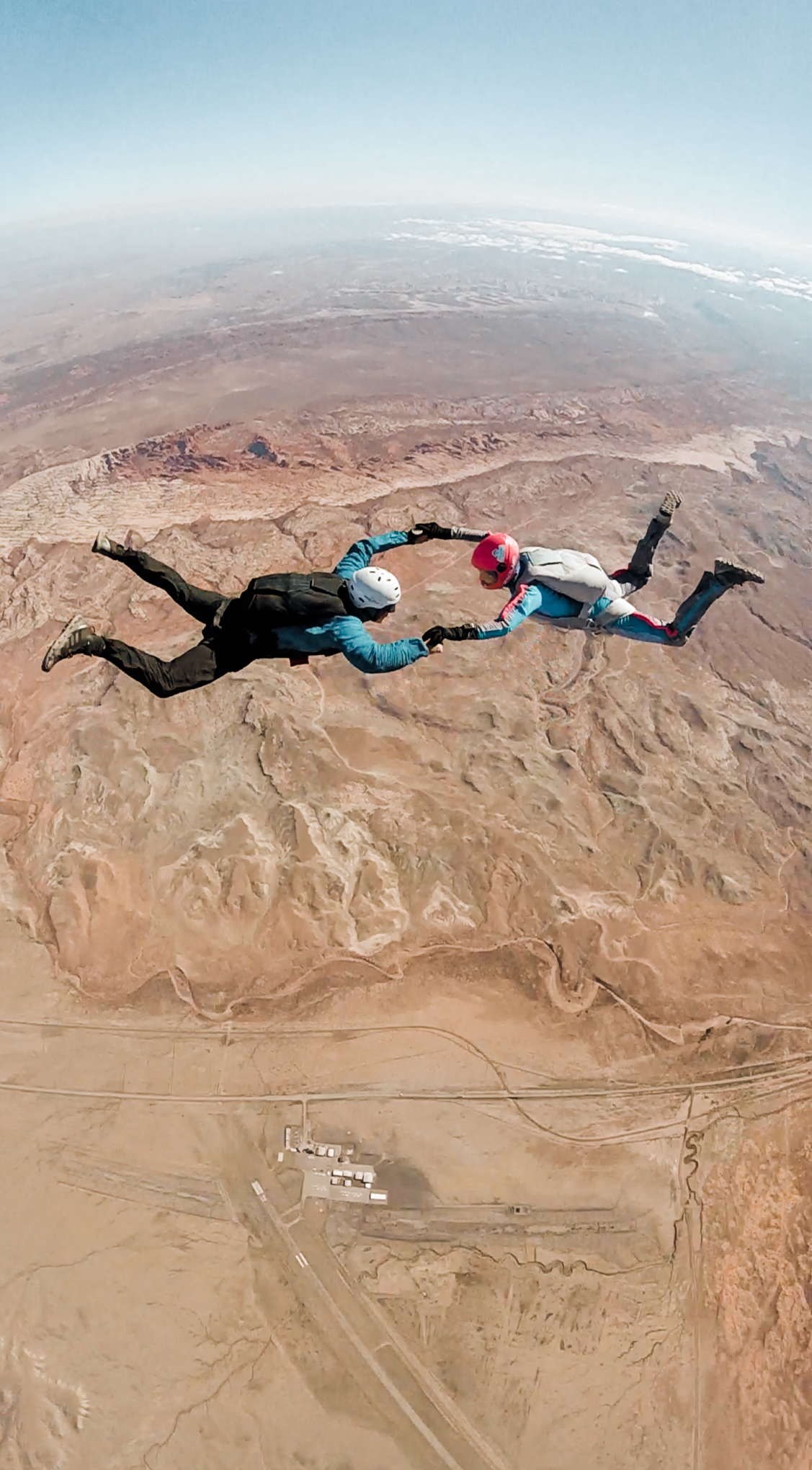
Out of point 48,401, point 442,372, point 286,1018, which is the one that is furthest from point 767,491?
point 48,401

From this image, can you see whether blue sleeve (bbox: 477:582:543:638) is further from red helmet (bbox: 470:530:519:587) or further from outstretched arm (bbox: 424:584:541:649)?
red helmet (bbox: 470:530:519:587)

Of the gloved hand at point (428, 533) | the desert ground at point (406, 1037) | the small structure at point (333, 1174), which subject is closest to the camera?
the gloved hand at point (428, 533)

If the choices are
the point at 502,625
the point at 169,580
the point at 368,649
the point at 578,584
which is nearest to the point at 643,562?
the point at 578,584

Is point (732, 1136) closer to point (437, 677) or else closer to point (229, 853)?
point (229, 853)

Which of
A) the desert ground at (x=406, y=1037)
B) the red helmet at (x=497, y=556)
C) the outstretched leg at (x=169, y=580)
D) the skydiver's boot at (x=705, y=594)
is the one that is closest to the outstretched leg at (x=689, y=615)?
the skydiver's boot at (x=705, y=594)

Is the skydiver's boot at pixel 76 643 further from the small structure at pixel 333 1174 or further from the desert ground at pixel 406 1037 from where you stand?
the small structure at pixel 333 1174

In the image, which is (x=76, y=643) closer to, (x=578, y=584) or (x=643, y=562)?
(x=578, y=584)
